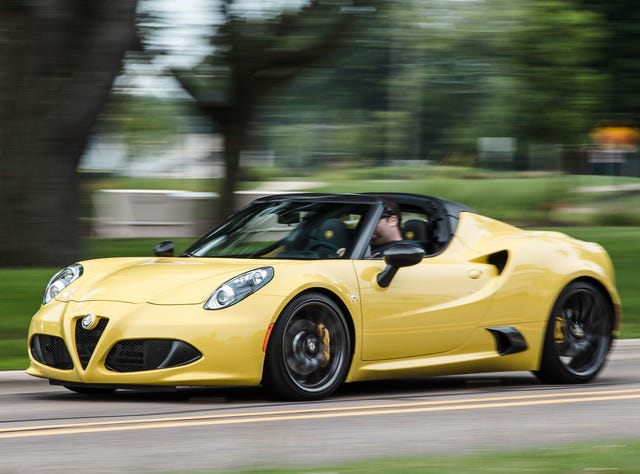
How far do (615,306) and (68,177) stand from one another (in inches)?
239

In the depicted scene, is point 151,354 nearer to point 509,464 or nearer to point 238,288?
point 238,288

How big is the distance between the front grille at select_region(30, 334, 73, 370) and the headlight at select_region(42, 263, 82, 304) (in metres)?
0.31

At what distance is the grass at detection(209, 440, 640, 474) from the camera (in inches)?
200

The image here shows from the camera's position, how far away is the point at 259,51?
1773 centimetres

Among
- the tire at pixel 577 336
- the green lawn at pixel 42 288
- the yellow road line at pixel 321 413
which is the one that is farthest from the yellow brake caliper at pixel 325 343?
the green lawn at pixel 42 288

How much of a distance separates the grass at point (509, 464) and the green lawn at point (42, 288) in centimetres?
495

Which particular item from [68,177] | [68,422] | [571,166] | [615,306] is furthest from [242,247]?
[571,166]

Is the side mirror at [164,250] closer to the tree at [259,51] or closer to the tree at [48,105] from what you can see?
the tree at [48,105]

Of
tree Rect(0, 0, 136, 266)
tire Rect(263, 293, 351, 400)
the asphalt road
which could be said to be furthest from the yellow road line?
tree Rect(0, 0, 136, 266)

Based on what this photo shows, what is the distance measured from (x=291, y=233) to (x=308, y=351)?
3.55ft

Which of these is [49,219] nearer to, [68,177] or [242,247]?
[68,177]

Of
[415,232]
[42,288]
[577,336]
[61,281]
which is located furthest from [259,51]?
[61,281]

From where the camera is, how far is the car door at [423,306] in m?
8.15

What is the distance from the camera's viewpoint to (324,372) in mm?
7895
